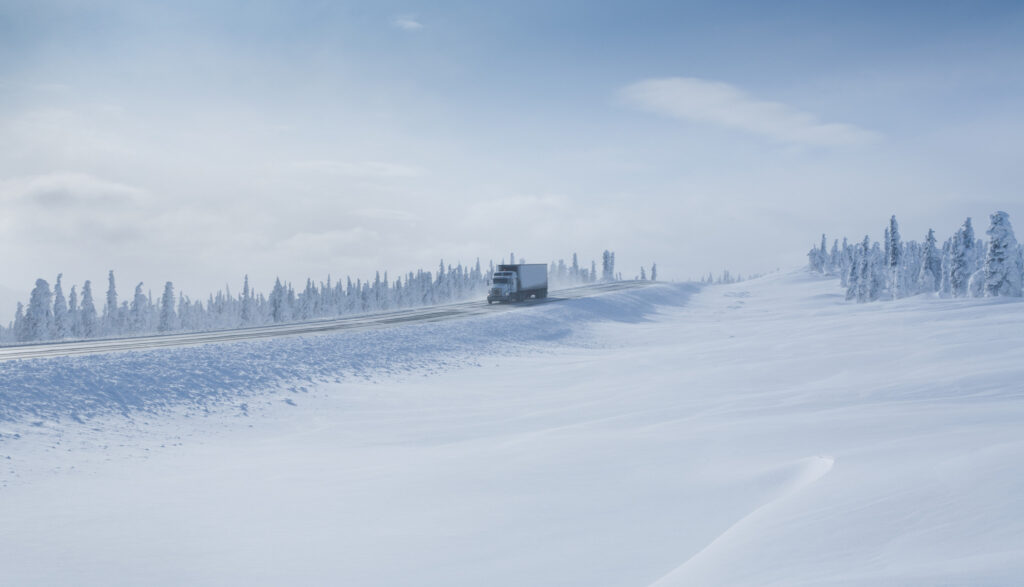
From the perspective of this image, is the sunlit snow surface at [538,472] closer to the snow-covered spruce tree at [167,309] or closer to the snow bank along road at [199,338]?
the snow bank along road at [199,338]

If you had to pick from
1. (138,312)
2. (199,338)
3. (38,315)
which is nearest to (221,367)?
(199,338)

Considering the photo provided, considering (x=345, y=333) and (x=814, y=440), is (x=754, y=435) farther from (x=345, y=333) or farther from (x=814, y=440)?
(x=345, y=333)

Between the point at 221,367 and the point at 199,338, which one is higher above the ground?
the point at 199,338

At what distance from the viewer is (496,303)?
50594mm

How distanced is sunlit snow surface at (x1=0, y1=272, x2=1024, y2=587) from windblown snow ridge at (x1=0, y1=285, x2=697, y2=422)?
0.41 ft

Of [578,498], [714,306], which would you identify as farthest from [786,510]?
[714,306]

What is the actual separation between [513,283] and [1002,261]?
4052 cm

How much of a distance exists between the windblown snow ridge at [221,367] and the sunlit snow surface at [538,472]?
0.41ft

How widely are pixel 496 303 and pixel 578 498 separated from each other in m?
42.6

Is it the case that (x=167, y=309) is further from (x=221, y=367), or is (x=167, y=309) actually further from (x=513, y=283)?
(x=221, y=367)

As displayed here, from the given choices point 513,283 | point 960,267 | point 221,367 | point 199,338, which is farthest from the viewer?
point 960,267

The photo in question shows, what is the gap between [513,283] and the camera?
1996 inches

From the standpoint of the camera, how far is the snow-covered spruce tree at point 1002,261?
144 ft

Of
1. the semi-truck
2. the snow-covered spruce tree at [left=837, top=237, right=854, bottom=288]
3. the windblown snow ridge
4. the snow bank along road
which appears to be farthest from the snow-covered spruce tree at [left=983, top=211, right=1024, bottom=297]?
the snow bank along road
